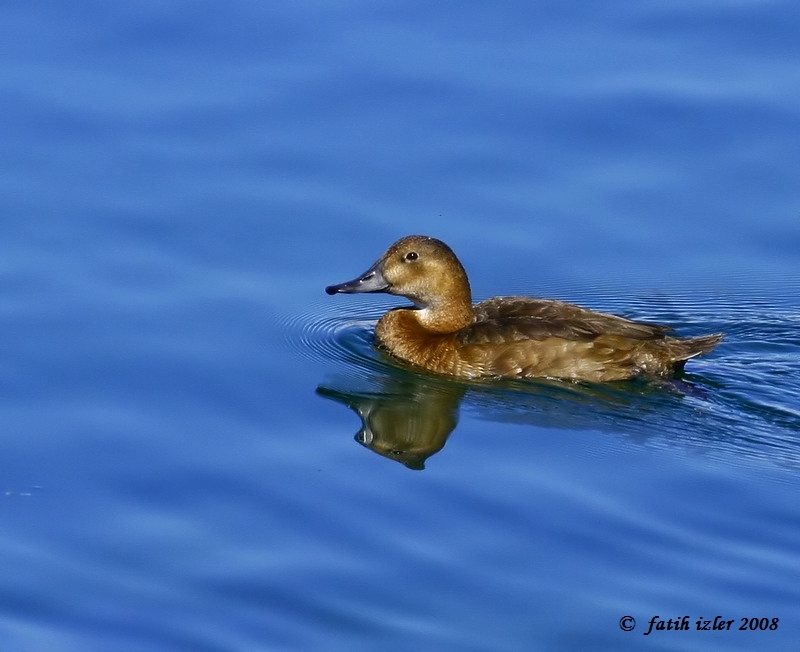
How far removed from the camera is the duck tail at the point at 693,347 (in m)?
9.83

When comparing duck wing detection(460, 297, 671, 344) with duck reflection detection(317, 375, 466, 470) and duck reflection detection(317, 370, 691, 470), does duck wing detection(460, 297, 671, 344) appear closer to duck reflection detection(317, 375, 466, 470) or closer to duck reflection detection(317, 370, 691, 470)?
duck reflection detection(317, 370, 691, 470)

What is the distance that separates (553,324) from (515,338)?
26 cm

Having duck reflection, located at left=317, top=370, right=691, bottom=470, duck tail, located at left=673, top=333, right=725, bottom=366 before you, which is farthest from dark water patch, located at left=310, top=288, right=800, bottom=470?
duck tail, located at left=673, top=333, right=725, bottom=366

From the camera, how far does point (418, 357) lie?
10.2 metres

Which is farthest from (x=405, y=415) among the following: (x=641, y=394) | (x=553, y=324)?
(x=641, y=394)

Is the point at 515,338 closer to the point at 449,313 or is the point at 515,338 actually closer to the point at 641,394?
the point at 449,313

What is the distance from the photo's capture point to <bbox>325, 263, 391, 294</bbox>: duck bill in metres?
10.2

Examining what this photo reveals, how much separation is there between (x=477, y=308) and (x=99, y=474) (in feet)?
10.5

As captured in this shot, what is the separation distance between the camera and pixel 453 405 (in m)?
9.55

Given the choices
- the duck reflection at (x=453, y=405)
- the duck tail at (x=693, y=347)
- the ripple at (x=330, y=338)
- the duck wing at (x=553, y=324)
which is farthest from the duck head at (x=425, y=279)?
the duck tail at (x=693, y=347)

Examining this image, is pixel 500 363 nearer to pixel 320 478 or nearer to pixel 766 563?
pixel 320 478

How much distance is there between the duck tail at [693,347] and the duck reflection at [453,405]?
185 millimetres

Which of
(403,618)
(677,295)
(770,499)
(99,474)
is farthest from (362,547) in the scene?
(677,295)

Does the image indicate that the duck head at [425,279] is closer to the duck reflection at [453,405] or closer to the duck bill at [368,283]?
the duck bill at [368,283]
